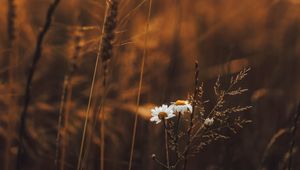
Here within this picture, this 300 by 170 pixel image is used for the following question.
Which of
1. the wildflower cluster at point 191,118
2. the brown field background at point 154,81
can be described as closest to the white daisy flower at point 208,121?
the wildflower cluster at point 191,118

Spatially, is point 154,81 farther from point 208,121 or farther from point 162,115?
point 208,121

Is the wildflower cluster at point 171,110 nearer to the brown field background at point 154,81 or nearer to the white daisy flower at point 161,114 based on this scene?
the white daisy flower at point 161,114

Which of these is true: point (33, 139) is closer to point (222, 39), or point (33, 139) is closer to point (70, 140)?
point (70, 140)

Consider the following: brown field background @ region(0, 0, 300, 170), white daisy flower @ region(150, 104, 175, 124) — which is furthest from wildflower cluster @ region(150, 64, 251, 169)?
brown field background @ region(0, 0, 300, 170)

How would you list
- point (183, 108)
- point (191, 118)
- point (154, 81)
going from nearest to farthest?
1. point (191, 118)
2. point (183, 108)
3. point (154, 81)

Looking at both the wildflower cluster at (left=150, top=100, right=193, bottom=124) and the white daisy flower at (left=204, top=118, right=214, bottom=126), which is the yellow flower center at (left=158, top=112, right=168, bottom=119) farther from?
the white daisy flower at (left=204, top=118, right=214, bottom=126)

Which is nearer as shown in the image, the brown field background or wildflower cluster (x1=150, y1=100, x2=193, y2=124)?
wildflower cluster (x1=150, y1=100, x2=193, y2=124)

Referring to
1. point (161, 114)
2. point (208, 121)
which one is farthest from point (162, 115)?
point (208, 121)

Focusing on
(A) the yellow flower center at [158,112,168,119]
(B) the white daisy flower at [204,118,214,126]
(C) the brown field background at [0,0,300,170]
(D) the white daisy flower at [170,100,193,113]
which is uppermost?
(C) the brown field background at [0,0,300,170]
